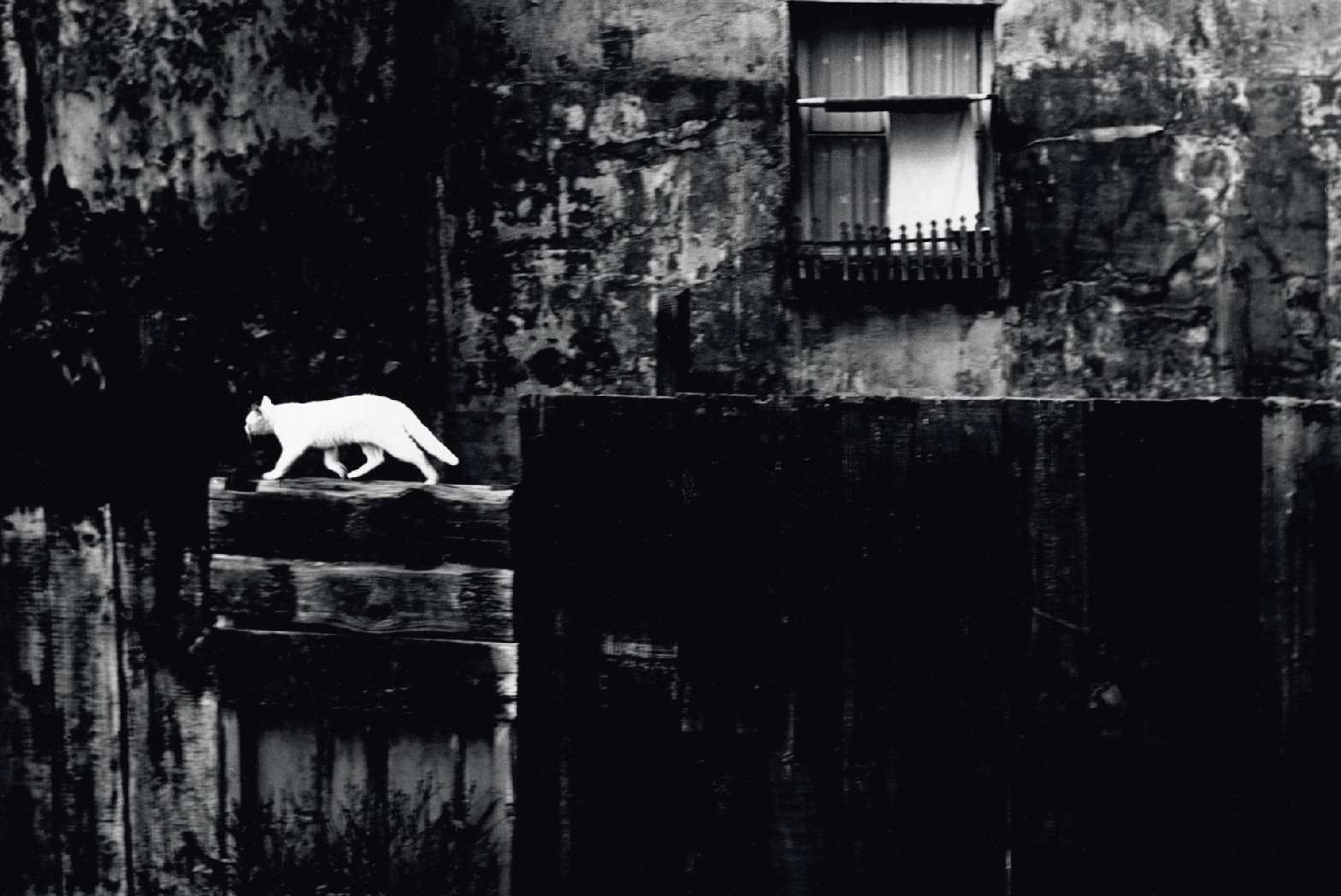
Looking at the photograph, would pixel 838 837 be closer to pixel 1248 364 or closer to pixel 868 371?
pixel 868 371

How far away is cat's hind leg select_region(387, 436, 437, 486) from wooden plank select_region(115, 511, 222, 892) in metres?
0.67

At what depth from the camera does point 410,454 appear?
3225 millimetres

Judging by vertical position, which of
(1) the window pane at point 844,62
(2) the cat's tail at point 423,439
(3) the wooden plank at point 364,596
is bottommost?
(3) the wooden plank at point 364,596

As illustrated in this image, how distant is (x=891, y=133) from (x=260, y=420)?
3026 millimetres

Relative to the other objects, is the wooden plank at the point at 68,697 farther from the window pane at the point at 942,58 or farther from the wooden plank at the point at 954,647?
the window pane at the point at 942,58

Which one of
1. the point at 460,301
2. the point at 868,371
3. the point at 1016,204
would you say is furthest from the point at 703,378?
the point at 1016,204

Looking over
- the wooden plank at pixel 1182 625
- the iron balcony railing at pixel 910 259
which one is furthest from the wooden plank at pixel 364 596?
the iron balcony railing at pixel 910 259

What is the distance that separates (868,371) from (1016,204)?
871 millimetres

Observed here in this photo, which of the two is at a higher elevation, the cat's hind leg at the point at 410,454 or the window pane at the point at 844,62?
the window pane at the point at 844,62

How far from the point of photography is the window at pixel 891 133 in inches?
207

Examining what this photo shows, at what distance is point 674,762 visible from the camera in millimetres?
2883

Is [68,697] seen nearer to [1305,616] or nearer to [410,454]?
[410,454]

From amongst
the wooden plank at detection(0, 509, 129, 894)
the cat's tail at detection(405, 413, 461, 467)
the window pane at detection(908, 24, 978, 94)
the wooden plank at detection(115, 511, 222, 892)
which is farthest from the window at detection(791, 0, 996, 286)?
the wooden plank at detection(0, 509, 129, 894)

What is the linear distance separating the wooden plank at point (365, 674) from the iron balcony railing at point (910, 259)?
273 centimetres
